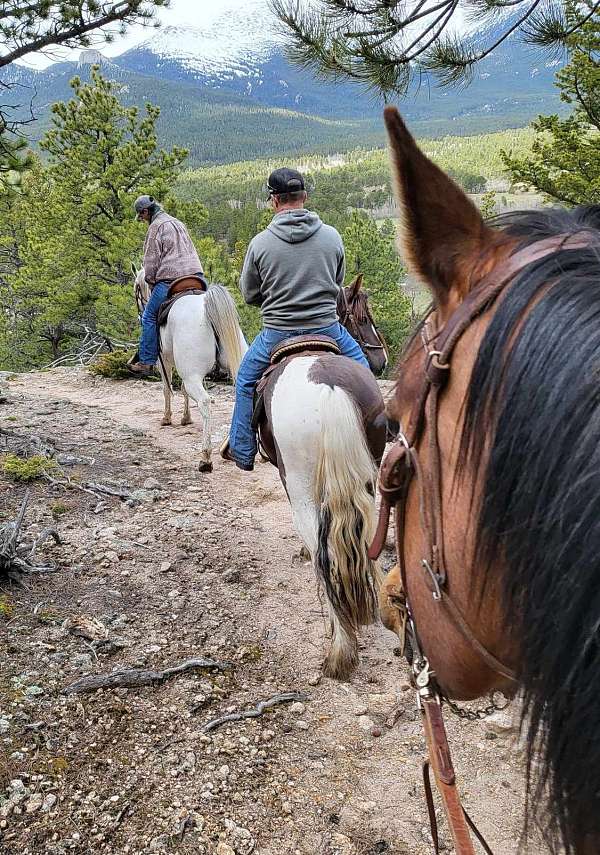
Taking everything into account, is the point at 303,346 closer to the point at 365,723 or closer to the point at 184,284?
the point at 365,723

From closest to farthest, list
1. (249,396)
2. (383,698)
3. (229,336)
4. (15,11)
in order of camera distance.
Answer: (383,698), (249,396), (15,11), (229,336)

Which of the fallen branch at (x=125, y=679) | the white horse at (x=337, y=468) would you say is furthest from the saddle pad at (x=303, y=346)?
the fallen branch at (x=125, y=679)

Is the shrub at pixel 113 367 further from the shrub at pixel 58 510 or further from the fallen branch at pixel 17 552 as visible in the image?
the fallen branch at pixel 17 552

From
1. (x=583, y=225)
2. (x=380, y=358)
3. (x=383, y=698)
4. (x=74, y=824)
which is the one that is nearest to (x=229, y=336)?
(x=380, y=358)

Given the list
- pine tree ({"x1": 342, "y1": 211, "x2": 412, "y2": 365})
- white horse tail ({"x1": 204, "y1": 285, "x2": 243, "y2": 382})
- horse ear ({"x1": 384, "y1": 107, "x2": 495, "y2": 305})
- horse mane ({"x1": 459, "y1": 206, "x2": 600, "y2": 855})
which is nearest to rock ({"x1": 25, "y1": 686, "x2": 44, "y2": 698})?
horse mane ({"x1": 459, "y1": 206, "x2": 600, "y2": 855})

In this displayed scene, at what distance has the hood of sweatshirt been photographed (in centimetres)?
307

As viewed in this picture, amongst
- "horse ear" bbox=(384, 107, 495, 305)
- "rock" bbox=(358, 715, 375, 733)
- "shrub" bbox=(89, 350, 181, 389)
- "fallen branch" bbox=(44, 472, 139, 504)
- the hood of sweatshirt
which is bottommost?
"shrub" bbox=(89, 350, 181, 389)

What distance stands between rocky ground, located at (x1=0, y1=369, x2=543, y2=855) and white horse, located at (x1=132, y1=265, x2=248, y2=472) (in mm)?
1605

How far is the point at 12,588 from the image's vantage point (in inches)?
134

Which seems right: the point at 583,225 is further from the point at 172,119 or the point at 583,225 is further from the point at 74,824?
the point at 172,119

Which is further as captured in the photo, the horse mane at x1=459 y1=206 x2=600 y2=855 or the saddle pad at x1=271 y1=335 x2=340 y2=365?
the saddle pad at x1=271 y1=335 x2=340 y2=365

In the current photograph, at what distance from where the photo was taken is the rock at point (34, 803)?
6.79 ft

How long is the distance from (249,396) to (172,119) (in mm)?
170042

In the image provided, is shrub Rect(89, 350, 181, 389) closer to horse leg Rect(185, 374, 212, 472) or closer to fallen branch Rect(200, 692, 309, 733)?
horse leg Rect(185, 374, 212, 472)
